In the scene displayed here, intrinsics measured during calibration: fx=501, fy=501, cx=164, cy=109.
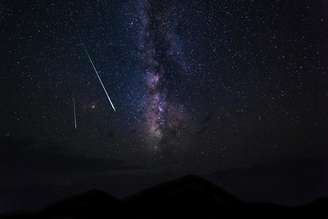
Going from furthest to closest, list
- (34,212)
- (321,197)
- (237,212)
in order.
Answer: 1. (321,197)
2. (237,212)
3. (34,212)

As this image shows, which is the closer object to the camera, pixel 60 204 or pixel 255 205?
pixel 60 204

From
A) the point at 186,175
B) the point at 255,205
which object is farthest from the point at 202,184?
the point at 255,205

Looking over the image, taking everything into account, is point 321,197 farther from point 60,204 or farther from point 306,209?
point 60,204

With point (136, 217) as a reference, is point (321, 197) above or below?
above

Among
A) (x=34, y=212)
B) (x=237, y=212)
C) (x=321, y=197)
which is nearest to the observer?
Answer: (x=34, y=212)

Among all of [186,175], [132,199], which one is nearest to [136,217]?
[132,199]

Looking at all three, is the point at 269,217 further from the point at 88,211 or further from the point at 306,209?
the point at 88,211
